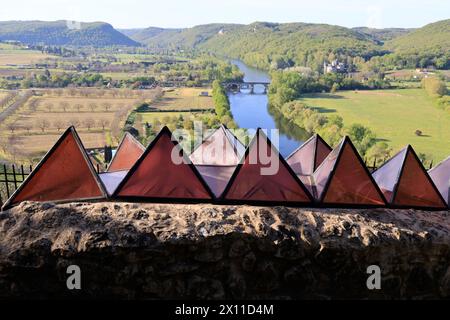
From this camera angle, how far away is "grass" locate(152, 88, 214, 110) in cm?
7394

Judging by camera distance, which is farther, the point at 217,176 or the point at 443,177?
the point at 443,177

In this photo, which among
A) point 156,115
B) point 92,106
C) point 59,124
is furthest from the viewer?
point 92,106

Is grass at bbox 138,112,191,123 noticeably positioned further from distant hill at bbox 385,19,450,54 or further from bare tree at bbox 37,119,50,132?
distant hill at bbox 385,19,450,54

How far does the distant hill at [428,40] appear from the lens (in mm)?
150200

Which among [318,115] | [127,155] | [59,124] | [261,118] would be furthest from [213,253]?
[261,118]

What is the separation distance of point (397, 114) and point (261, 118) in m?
22.6

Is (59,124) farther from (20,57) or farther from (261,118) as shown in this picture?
(20,57)

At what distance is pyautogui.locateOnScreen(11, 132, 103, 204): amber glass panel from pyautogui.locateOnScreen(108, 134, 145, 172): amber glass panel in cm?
187

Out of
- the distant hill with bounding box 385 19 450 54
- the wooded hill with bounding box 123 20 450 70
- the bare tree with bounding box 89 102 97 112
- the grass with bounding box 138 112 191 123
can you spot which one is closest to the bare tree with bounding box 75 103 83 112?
the bare tree with bounding box 89 102 97 112

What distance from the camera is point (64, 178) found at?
7719 millimetres

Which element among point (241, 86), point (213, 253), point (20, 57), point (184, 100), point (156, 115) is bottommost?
point (156, 115)

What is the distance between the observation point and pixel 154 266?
21.5ft

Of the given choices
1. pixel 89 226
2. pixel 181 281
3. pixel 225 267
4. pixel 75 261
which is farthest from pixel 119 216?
pixel 225 267
